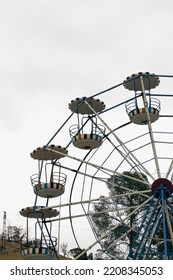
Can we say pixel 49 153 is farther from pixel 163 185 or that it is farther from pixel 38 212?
pixel 163 185

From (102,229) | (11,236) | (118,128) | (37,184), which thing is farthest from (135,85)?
(11,236)

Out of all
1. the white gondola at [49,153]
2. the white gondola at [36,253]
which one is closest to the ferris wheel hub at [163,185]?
Result: the white gondola at [49,153]

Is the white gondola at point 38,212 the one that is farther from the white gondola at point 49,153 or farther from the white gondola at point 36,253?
the white gondola at point 49,153

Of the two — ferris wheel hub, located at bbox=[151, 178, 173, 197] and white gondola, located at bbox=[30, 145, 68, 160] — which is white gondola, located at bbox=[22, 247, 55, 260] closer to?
white gondola, located at bbox=[30, 145, 68, 160]

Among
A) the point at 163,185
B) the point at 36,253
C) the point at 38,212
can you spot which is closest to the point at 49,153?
the point at 38,212

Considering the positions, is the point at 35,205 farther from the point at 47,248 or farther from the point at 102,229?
the point at 102,229

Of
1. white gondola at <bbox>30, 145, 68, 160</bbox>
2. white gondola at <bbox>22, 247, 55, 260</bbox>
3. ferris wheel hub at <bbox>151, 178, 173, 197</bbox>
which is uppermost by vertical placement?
white gondola at <bbox>30, 145, 68, 160</bbox>

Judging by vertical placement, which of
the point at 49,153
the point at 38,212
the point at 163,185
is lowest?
the point at 38,212

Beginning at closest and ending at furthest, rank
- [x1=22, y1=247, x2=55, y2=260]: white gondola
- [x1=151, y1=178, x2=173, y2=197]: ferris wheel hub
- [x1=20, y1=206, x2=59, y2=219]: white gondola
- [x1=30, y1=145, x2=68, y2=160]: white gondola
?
[x1=22, y1=247, x2=55, y2=260]: white gondola, [x1=151, y1=178, x2=173, y2=197]: ferris wheel hub, [x1=20, y1=206, x2=59, y2=219]: white gondola, [x1=30, y1=145, x2=68, y2=160]: white gondola

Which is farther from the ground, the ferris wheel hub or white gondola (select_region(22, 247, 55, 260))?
the ferris wheel hub

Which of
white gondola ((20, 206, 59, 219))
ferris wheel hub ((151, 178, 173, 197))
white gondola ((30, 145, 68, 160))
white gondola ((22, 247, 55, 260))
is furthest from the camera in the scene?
white gondola ((30, 145, 68, 160))

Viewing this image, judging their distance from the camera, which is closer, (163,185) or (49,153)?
(163,185)

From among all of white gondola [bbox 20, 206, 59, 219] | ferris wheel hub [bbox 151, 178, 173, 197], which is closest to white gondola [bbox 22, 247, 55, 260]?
white gondola [bbox 20, 206, 59, 219]

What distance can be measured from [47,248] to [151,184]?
16.3 feet
